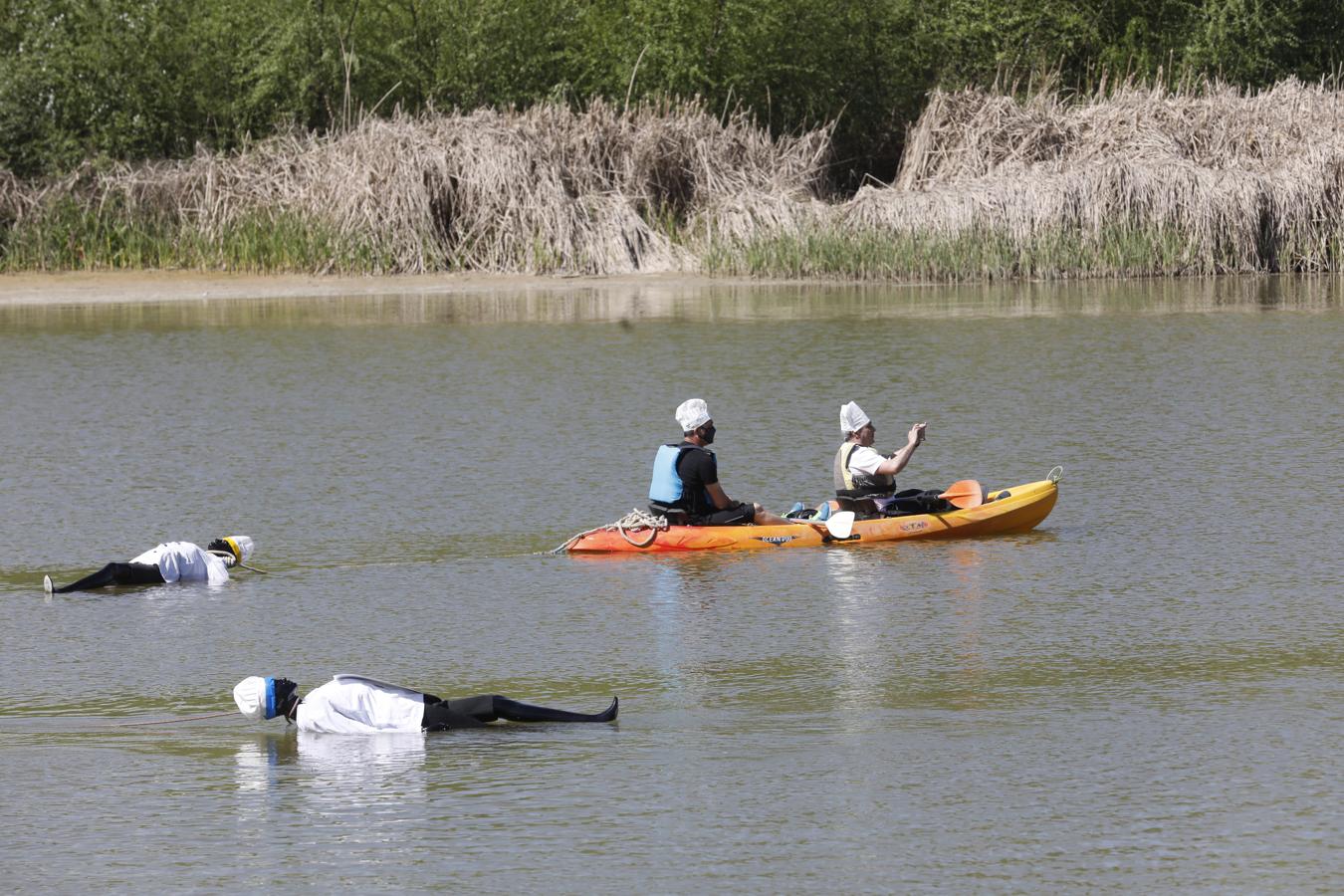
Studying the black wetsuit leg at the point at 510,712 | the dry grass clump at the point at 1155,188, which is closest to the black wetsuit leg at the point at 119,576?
the black wetsuit leg at the point at 510,712

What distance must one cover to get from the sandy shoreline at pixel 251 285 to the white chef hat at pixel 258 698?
25143 mm

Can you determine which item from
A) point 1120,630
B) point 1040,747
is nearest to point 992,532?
point 1120,630

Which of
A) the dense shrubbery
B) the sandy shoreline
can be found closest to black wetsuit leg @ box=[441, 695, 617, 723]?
the sandy shoreline

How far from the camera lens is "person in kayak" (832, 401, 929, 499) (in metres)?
14.2

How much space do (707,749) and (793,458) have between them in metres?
8.74

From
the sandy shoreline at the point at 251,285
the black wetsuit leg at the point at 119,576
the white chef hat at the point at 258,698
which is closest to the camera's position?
the white chef hat at the point at 258,698

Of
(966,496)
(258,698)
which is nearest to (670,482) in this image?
(966,496)

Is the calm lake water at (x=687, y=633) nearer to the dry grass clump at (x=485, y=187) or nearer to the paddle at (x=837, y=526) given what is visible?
the paddle at (x=837, y=526)

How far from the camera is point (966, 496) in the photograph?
1438 cm

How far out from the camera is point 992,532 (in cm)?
1446

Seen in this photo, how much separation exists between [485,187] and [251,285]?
459 centimetres

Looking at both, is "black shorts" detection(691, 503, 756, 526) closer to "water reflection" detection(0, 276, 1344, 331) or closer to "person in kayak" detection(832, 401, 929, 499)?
"person in kayak" detection(832, 401, 929, 499)

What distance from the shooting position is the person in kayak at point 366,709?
928cm

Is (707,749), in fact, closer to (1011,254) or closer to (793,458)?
(793,458)
